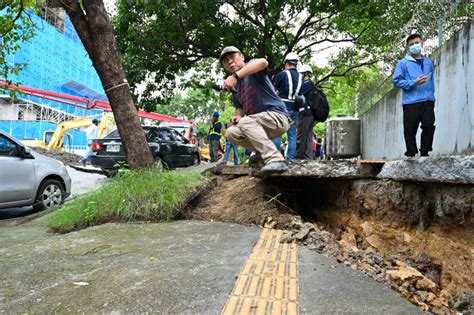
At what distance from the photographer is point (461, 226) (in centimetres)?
318

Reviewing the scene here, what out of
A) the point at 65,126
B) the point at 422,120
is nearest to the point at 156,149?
the point at 422,120

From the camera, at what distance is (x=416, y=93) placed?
15.1ft

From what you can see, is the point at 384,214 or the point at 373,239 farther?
the point at 373,239

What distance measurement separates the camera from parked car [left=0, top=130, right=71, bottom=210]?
6.38m

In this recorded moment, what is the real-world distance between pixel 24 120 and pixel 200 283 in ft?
101

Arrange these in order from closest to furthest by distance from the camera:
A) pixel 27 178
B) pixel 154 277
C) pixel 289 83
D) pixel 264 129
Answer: pixel 154 277, pixel 264 129, pixel 289 83, pixel 27 178

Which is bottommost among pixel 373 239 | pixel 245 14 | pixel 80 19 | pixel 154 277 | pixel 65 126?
pixel 373 239

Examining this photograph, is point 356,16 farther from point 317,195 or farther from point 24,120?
point 24,120

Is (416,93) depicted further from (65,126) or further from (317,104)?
(65,126)

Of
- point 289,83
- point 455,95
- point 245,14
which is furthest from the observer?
point 245,14

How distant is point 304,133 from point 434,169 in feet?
11.2

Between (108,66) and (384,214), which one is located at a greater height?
(108,66)

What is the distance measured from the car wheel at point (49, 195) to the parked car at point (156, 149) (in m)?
1.96

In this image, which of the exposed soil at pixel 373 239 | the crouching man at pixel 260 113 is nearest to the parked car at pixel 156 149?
the exposed soil at pixel 373 239
